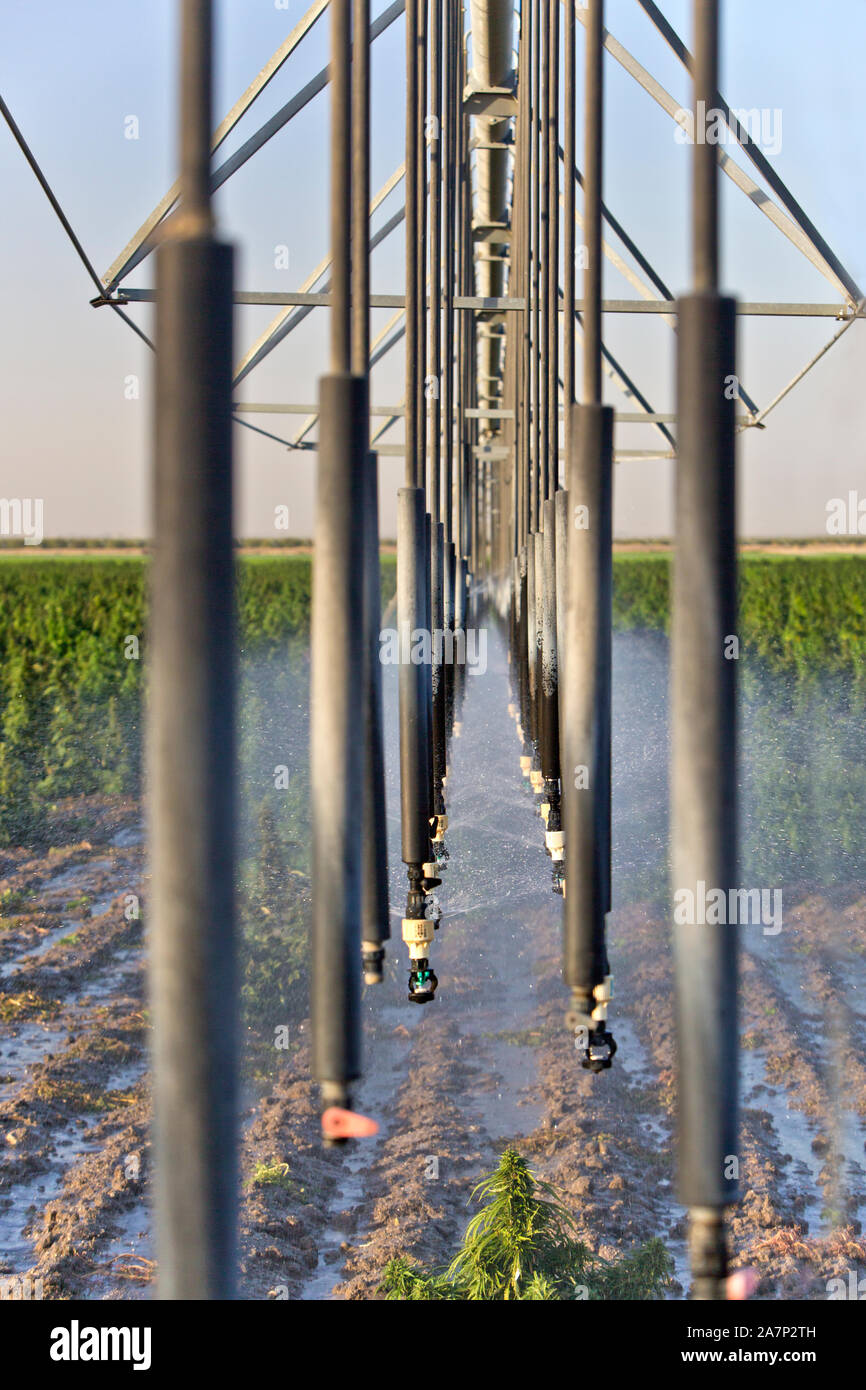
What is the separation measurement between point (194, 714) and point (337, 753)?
1.05m

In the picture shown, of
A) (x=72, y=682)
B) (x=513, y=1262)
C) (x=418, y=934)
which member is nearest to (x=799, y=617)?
(x=72, y=682)

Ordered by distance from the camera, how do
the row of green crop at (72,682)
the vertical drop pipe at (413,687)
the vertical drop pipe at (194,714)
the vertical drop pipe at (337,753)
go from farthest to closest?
the row of green crop at (72,682), the vertical drop pipe at (413,687), the vertical drop pipe at (337,753), the vertical drop pipe at (194,714)

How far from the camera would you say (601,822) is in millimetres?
5117

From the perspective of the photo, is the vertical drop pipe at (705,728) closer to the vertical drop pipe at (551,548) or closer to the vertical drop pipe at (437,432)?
the vertical drop pipe at (551,548)

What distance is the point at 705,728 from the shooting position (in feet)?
9.86

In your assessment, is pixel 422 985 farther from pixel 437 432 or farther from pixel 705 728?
pixel 437 432

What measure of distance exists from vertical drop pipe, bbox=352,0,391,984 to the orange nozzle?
52.9 inches

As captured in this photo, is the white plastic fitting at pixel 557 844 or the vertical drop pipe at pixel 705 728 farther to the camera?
the white plastic fitting at pixel 557 844

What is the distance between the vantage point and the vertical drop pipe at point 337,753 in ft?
11.3

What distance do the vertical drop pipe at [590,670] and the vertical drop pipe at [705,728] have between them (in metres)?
1.55

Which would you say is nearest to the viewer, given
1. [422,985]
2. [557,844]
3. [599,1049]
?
[599,1049]

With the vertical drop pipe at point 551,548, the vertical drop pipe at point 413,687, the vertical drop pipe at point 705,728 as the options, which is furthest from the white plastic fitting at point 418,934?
the vertical drop pipe at point 705,728
